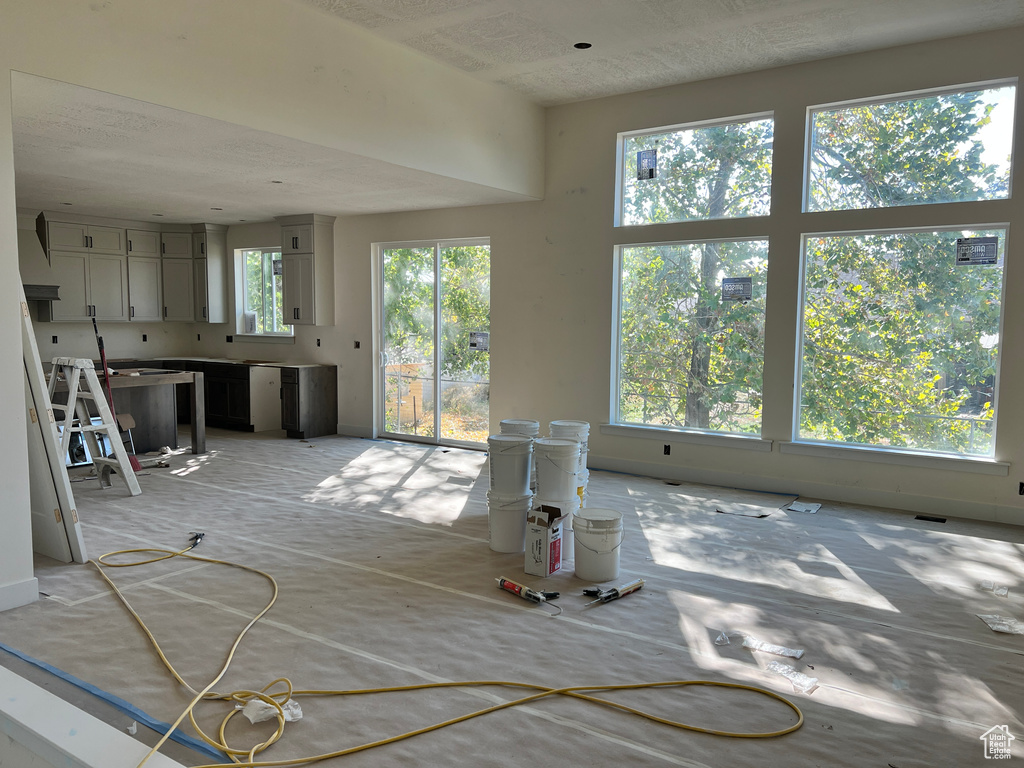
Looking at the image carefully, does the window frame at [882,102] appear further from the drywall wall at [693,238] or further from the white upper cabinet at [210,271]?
the white upper cabinet at [210,271]

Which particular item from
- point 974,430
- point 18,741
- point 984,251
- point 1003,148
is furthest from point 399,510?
point 1003,148

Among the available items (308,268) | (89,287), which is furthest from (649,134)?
(89,287)

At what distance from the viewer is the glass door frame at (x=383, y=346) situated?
8184 mm

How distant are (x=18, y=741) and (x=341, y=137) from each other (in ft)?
13.6

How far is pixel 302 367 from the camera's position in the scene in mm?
8656

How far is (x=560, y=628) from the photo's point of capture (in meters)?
3.44

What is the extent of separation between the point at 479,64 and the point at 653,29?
5.02 feet

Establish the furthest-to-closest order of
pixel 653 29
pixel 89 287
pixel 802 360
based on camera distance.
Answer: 1. pixel 89 287
2. pixel 802 360
3. pixel 653 29

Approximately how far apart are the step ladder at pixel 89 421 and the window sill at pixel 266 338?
357 cm

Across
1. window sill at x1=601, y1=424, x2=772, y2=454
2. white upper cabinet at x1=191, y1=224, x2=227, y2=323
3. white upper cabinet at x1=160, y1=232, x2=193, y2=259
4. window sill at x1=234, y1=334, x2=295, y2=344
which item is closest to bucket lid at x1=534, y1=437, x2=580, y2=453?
window sill at x1=601, y1=424, x2=772, y2=454

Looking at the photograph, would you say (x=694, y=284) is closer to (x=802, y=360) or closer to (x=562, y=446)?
(x=802, y=360)

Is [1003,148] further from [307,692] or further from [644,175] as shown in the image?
[307,692]

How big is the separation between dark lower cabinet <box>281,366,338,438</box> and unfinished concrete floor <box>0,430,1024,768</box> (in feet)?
9.65

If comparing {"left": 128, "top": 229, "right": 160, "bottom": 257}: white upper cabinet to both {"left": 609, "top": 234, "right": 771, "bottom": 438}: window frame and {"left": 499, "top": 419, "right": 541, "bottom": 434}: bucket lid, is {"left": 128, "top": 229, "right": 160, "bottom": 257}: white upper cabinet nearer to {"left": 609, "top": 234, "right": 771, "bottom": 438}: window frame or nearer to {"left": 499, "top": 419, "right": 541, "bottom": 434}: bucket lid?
{"left": 609, "top": 234, "right": 771, "bottom": 438}: window frame
